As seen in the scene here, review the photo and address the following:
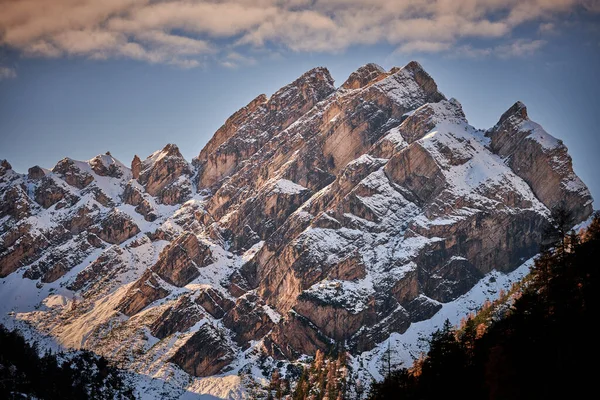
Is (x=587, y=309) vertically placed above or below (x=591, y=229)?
below

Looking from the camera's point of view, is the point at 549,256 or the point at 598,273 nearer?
the point at 598,273

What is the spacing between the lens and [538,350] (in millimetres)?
87750

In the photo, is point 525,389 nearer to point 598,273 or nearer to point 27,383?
point 598,273

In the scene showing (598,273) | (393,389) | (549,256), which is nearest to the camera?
(598,273)

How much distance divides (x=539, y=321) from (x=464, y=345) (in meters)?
18.9

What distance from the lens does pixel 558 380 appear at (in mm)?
78562

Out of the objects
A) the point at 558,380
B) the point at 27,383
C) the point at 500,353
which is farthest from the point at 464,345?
the point at 27,383

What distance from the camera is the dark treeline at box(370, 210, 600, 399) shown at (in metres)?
80.0

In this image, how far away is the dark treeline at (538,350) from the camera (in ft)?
262

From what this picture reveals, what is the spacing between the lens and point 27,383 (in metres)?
191

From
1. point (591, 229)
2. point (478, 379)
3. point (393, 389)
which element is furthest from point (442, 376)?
point (591, 229)

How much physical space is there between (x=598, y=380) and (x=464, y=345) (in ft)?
118

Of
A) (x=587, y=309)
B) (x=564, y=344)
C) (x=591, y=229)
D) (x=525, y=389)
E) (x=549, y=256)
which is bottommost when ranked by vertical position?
(x=525, y=389)

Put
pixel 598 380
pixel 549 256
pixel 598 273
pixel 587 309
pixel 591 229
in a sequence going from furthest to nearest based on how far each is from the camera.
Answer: pixel 591 229 < pixel 549 256 < pixel 598 273 < pixel 587 309 < pixel 598 380
